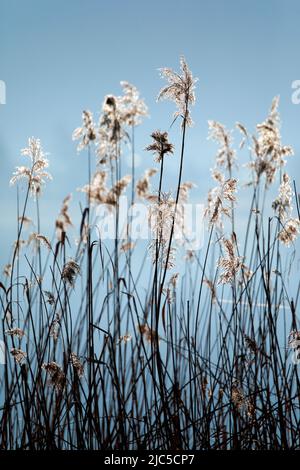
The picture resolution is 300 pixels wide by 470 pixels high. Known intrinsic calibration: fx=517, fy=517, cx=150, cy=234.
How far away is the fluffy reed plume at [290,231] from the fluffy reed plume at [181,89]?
877 mm

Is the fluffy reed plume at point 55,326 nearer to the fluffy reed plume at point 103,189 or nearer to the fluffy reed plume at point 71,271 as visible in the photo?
the fluffy reed plume at point 71,271

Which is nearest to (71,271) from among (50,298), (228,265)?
(50,298)

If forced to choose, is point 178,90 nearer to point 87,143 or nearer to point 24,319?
point 24,319

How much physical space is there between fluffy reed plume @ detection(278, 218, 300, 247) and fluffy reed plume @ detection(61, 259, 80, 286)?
0.98 m

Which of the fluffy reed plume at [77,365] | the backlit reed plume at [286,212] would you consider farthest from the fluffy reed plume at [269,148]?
the fluffy reed plume at [77,365]

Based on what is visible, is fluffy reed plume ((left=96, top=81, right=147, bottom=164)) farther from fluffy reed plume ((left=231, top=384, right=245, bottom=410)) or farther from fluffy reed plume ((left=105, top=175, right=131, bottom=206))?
fluffy reed plume ((left=231, top=384, right=245, bottom=410))

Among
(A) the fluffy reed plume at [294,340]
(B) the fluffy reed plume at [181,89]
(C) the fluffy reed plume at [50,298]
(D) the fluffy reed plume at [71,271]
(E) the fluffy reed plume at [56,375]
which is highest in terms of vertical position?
(B) the fluffy reed plume at [181,89]

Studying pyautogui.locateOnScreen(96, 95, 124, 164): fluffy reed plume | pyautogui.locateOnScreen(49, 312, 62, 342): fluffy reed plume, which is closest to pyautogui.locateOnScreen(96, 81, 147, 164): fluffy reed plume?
pyautogui.locateOnScreen(96, 95, 124, 164): fluffy reed plume

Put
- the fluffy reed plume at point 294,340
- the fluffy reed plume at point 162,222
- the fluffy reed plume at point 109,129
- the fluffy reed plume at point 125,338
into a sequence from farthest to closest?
the fluffy reed plume at point 109,129 < the fluffy reed plume at point 125,338 < the fluffy reed plume at point 294,340 < the fluffy reed plume at point 162,222

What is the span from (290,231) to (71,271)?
3.37 feet

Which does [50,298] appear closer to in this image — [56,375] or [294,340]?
[56,375]

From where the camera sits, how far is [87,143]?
2.93m

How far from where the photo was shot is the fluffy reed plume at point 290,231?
2.25m
